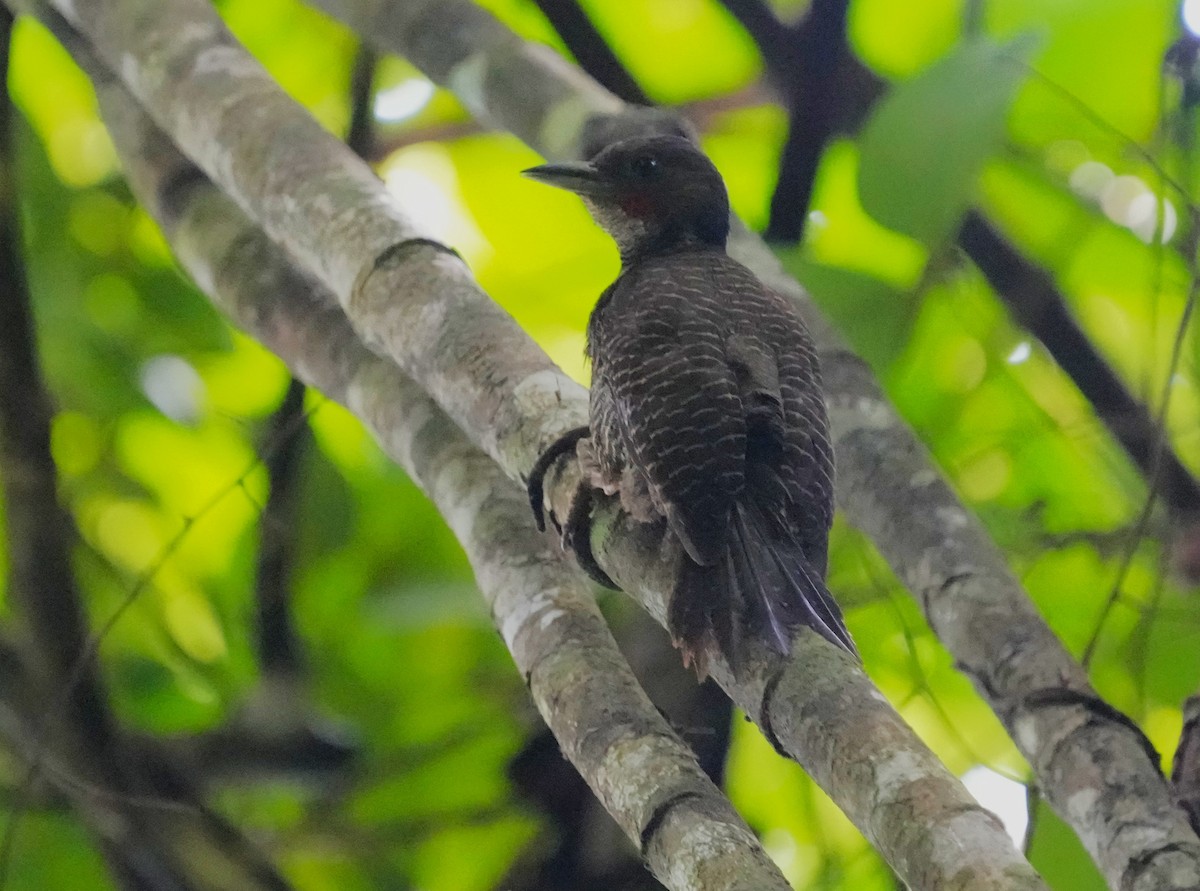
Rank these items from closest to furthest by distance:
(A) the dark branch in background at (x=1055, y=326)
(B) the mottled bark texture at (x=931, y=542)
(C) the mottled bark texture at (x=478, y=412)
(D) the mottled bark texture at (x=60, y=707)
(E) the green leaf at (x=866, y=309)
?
(C) the mottled bark texture at (x=478, y=412) → (B) the mottled bark texture at (x=931, y=542) → (E) the green leaf at (x=866, y=309) → (D) the mottled bark texture at (x=60, y=707) → (A) the dark branch in background at (x=1055, y=326)

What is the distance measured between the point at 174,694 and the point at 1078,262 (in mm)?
2169

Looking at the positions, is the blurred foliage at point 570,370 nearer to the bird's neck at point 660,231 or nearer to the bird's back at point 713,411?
the bird's neck at point 660,231

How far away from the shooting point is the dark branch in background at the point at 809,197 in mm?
2727

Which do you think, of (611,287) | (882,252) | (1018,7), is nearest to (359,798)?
(611,287)

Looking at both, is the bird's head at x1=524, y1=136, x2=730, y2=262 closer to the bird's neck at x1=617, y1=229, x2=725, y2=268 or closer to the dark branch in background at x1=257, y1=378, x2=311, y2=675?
the bird's neck at x1=617, y1=229, x2=725, y2=268

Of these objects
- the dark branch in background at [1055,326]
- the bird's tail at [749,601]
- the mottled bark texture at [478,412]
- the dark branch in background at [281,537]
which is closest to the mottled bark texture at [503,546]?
the mottled bark texture at [478,412]

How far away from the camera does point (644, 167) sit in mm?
2488

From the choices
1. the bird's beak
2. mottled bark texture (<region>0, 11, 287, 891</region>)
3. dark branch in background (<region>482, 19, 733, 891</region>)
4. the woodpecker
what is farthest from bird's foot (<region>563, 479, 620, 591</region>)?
mottled bark texture (<region>0, 11, 287, 891</region>)

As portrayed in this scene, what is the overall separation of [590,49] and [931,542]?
1594 millimetres

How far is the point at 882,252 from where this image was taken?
308 centimetres

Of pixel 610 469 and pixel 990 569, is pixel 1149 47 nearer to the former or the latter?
pixel 990 569

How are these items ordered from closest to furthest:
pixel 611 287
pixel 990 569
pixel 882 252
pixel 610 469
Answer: pixel 610 469
pixel 990 569
pixel 611 287
pixel 882 252

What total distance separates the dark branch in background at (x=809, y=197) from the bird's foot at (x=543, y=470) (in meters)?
1.19

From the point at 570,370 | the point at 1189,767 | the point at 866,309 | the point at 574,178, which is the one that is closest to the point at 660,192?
the point at 574,178
